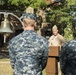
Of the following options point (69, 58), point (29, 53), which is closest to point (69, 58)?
point (69, 58)

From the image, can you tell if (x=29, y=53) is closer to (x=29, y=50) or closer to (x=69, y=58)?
(x=29, y=50)

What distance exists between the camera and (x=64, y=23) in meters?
26.0

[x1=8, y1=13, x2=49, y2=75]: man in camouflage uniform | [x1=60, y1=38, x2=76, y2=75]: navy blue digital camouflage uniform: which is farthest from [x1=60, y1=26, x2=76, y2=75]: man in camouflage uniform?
[x1=8, y1=13, x2=49, y2=75]: man in camouflage uniform

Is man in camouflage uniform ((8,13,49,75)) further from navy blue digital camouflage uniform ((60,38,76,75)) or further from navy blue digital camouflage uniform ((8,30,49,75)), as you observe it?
navy blue digital camouflage uniform ((60,38,76,75))

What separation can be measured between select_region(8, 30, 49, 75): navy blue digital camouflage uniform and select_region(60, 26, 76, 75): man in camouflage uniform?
252mm

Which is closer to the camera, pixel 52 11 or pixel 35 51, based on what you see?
pixel 35 51

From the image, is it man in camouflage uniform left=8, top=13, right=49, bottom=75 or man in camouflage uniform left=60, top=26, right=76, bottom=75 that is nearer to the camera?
man in camouflage uniform left=60, top=26, right=76, bottom=75

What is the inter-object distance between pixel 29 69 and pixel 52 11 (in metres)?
22.7

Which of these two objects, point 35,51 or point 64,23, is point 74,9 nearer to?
point 64,23

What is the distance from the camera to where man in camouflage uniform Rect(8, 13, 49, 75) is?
4.58 meters

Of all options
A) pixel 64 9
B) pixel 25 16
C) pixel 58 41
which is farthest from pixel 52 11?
pixel 25 16

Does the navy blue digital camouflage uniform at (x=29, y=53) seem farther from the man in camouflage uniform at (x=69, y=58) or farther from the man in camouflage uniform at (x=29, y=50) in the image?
the man in camouflage uniform at (x=69, y=58)

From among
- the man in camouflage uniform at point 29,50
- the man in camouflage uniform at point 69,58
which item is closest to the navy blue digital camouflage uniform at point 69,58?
the man in camouflage uniform at point 69,58

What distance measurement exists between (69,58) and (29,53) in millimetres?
525
